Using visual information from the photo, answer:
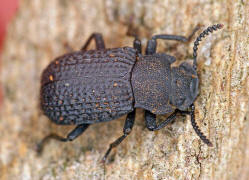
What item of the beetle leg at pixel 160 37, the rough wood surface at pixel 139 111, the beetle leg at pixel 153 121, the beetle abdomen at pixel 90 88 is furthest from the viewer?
the beetle leg at pixel 160 37

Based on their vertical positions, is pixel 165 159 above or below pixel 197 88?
below

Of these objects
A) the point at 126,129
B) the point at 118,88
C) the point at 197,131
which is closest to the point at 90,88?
the point at 118,88

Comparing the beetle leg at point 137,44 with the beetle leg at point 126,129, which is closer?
the beetle leg at point 126,129

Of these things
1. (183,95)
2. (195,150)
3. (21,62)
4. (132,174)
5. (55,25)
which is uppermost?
(55,25)

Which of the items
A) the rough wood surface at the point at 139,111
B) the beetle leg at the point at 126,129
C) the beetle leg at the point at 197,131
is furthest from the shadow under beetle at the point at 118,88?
the rough wood surface at the point at 139,111

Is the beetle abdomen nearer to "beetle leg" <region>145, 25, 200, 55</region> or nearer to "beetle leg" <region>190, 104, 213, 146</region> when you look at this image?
"beetle leg" <region>145, 25, 200, 55</region>

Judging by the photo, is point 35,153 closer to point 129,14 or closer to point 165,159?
point 165,159

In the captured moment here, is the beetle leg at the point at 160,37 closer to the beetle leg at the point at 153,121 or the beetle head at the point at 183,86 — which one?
the beetle head at the point at 183,86

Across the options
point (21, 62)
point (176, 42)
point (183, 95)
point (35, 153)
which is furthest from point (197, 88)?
point (21, 62)
